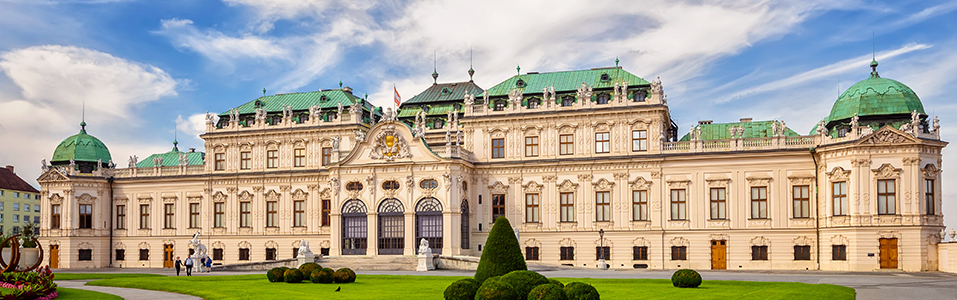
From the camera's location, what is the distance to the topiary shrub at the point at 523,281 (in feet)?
83.3

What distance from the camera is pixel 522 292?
83.1 ft

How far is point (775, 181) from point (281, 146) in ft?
134

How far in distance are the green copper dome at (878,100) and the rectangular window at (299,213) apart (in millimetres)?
42554

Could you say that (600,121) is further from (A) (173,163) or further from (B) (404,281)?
(A) (173,163)

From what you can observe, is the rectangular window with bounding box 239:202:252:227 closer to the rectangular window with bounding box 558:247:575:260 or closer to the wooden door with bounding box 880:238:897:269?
the rectangular window with bounding box 558:247:575:260

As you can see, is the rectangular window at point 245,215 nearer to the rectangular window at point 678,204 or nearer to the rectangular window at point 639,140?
the rectangular window at point 639,140

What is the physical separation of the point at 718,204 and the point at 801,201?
5.66m

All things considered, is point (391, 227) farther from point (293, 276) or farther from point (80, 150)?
point (80, 150)

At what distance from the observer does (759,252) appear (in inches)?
2329

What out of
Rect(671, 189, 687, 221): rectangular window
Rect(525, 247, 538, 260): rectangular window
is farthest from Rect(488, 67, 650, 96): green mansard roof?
Rect(525, 247, 538, 260): rectangular window

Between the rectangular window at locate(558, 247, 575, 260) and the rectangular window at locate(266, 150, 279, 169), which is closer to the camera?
the rectangular window at locate(558, 247, 575, 260)

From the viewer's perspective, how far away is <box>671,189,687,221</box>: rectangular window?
61375mm

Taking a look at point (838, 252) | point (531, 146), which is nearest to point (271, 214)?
point (531, 146)

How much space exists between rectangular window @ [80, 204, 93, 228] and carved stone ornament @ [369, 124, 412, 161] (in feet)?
95.0
